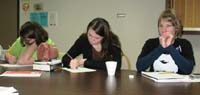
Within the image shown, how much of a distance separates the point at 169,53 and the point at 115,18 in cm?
207

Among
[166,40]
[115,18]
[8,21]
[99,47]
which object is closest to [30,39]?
[99,47]

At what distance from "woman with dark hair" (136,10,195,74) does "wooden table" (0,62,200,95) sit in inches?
11.3

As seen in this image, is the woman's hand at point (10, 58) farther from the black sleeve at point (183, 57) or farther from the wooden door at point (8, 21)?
the wooden door at point (8, 21)

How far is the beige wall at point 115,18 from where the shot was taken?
422 centimetres

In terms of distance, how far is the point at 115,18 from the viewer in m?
4.37

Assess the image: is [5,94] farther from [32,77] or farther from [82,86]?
[32,77]

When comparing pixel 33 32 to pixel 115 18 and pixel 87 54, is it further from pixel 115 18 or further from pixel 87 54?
pixel 115 18

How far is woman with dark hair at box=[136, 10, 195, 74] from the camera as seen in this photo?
7.72ft

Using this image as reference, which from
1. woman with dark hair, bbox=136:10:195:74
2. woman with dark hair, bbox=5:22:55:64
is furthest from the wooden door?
woman with dark hair, bbox=136:10:195:74

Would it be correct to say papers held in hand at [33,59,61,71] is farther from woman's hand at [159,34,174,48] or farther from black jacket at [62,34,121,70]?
woman's hand at [159,34,174,48]

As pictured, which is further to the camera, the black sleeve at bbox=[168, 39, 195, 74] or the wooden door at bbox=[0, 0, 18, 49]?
the wooden door at bbox=[0, 0, 18, 49]

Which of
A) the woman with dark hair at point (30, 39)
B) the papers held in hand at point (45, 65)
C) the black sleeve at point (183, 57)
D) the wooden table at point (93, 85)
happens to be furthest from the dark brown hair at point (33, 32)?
the black sleeve at point (183, 57)

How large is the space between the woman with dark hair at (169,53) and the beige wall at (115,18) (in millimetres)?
1656

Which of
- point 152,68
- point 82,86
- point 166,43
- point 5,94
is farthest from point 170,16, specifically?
point 5,94
